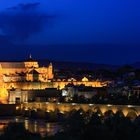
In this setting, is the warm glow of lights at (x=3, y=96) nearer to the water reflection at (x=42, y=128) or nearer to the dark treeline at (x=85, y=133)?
the water reflection at (x=42, y=128)

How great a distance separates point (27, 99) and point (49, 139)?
3371cm

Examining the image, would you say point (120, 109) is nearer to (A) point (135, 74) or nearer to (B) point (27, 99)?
(B) point (27, 99)

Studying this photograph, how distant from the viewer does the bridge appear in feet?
139

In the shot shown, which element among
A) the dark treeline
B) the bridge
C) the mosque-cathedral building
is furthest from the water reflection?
the mosque-cathedral building

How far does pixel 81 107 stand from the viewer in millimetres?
49469

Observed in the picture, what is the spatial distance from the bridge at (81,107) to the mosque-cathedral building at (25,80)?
2.93m

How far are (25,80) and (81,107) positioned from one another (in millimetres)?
20701

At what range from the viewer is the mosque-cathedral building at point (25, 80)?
6375 cm

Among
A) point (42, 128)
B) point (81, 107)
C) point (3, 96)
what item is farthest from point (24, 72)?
point (42, 128)

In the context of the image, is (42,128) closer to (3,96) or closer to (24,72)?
(3,96)

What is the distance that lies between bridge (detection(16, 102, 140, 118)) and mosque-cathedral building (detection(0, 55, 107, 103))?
2935mm

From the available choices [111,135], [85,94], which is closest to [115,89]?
[85,94]

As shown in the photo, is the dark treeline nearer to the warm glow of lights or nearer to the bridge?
the bridge

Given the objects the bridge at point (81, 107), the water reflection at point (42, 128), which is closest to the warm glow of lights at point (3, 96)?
the bridge at point (81, 107)
